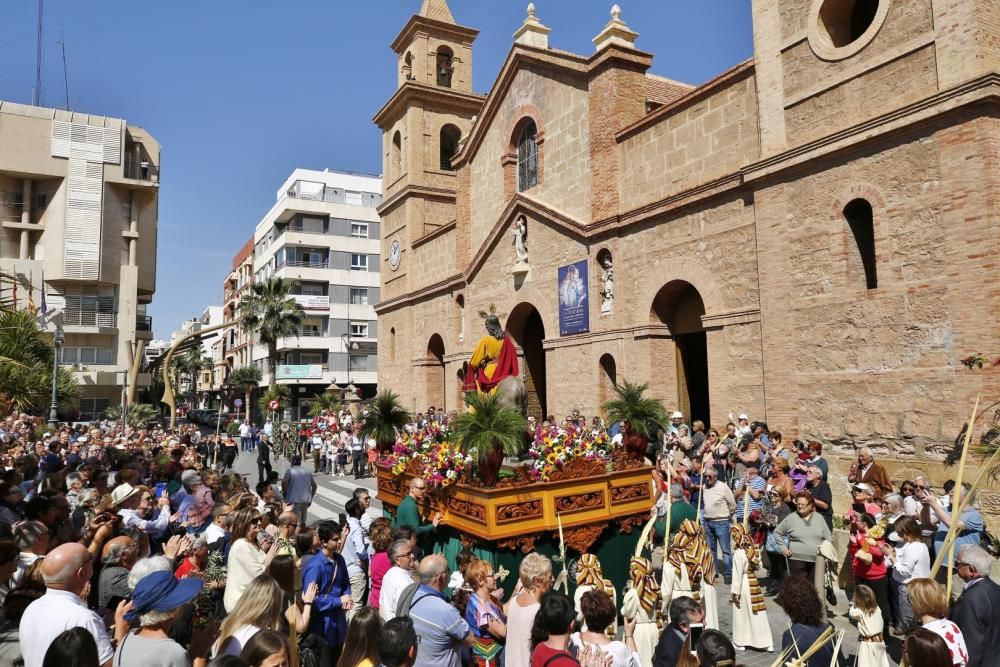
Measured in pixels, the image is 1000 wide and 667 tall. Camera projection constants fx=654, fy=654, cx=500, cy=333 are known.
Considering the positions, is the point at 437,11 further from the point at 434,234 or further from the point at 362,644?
the point at 362,644

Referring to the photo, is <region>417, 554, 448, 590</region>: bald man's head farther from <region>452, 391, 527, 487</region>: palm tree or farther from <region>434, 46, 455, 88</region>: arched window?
<region>434, 46, 455, 88</region>: arched window

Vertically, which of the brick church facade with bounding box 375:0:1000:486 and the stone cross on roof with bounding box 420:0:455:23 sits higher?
the stone cross on roof with bounding box 420:0:455:23

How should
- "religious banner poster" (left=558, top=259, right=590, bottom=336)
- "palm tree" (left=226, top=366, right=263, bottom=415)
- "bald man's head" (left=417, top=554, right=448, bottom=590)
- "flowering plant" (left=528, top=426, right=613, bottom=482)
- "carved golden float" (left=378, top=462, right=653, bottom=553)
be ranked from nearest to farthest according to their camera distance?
"bald man's head" (left=417, top=554, right=448, bottom=590) < "carved golden float" (left=378, top=462, right=653, bottom=553) < "flowering plant" (left=528, top=426, right=613, bottom=482) < "religious banner poster" (left=558, top=259, right=590, bottom=336) < "palm tree" (left=226, top=366, right=263, bottom=415)

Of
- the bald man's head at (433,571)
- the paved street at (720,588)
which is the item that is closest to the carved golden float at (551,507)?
the paved street at (720,588)

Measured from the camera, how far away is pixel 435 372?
28.8 metres

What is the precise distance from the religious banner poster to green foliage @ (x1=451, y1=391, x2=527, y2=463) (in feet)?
37.9

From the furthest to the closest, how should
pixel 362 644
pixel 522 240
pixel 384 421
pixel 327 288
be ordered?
pixel 327 288
pixel 522 240
pixel 384 421
pixel 362 644

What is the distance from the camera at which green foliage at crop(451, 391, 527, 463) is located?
7.24 meters

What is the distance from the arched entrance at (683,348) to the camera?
16672mm

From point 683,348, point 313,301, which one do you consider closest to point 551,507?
point 683,348

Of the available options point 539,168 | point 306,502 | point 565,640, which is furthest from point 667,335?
point 565,640

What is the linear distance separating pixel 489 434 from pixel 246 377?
56.9 m

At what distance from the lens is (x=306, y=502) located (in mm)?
10750

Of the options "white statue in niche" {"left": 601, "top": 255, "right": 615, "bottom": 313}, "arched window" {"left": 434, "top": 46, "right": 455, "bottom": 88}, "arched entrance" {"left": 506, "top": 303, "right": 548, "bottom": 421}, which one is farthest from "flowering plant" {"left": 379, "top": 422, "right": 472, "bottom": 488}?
"arched window" {"left": 434, "top": 46, "right": 455, "bottom": 88}
